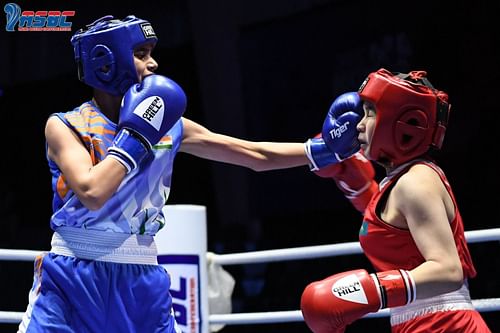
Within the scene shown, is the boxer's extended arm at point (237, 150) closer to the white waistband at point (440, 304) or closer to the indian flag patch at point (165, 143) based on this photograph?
the indian flag patch at point (165, 143)

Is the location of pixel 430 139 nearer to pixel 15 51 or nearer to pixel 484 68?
pixel 484 68

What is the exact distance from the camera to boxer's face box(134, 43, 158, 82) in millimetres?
2061

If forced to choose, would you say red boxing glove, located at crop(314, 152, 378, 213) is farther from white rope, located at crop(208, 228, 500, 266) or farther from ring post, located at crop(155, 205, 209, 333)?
ring post, located at crop(155, 205, 209, 333)

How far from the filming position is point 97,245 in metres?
1.94

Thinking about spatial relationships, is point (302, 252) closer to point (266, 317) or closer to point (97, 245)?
point (266, 317)

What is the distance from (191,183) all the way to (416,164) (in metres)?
4.39

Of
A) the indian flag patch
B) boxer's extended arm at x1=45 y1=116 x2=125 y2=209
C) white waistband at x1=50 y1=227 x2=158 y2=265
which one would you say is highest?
the indian flag patch

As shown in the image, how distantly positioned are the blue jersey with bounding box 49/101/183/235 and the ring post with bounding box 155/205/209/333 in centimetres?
82

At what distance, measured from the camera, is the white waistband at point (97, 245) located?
6.35 ft

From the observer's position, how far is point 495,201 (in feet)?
17.1

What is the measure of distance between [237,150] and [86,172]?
70cm

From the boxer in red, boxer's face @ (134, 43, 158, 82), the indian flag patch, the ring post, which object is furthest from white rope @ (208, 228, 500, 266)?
boxer's face @ (134, 43, 158, 82)

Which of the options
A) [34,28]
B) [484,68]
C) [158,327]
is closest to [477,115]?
[484,68]

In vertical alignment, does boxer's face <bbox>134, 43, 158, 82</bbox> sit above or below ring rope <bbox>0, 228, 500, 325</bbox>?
above
